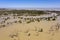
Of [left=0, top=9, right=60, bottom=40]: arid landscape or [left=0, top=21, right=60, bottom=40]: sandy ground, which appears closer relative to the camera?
[left=0, top=21, right=60, bottom=40]: sandy ground

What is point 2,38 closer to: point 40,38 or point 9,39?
point 9,39

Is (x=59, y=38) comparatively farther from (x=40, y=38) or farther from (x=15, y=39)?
(x=15, y=39)

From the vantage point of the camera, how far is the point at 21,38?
1092 cm

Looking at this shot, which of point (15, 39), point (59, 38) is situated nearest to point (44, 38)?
point (59, 38)

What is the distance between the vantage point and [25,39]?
34.8 ft

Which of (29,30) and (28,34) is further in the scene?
(29,30)

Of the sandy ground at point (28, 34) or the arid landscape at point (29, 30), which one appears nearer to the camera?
the sandy ground at point (28, 34)

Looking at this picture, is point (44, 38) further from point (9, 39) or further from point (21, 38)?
point (9, 39)

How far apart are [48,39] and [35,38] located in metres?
1.04

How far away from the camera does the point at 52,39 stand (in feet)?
34.3

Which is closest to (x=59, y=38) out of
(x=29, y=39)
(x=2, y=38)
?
(x=29, y=39)

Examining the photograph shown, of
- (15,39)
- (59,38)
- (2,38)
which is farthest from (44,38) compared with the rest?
(2,38)

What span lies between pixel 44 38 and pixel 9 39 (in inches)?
106

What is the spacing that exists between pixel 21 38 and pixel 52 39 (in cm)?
238
